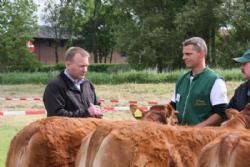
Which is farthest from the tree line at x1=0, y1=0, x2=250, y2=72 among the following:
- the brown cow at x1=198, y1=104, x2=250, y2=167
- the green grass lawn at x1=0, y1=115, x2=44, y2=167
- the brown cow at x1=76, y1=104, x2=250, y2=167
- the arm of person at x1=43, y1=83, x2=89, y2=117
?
the brown cow at x1=198, y1=104, x2=250, y2=167

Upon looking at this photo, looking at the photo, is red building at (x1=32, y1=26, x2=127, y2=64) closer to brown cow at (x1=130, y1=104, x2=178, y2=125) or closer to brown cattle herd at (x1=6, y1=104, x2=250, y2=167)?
brown cow at (x1=130, y1=104, x2=178, y2=125)

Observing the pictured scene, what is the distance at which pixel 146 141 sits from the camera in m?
4.46

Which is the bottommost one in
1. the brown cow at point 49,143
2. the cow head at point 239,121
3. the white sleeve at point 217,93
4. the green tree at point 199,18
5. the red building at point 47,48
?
the red building at point 47,48

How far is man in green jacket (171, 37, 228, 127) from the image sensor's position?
624 centimetres

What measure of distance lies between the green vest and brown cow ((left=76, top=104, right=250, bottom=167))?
1.39 metres

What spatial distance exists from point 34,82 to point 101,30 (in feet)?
140

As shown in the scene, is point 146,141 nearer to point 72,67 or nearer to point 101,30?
point 72,67

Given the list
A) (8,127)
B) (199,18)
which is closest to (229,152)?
(8,127)

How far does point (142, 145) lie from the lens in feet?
14.5

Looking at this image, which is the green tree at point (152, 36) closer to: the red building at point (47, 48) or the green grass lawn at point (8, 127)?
the green grass lawn at point (8, 127)

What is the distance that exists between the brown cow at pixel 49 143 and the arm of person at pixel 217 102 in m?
1.53

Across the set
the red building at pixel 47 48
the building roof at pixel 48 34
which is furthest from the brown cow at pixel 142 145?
the red building at pixel 47 48

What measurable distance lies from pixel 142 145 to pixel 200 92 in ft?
6.58

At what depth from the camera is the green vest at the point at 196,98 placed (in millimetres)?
6254
